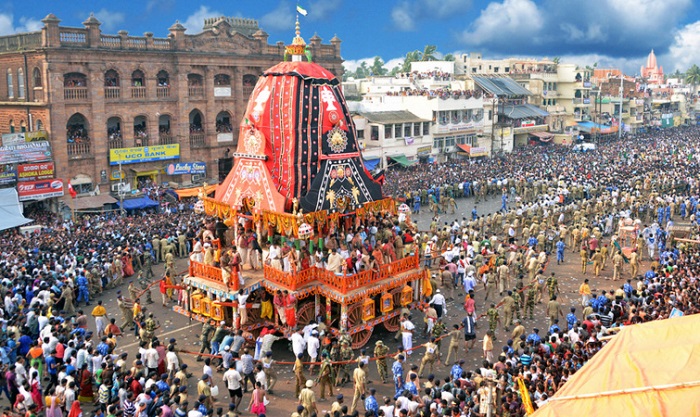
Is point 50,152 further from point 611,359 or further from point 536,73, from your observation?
point 536,73

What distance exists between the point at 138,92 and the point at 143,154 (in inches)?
133

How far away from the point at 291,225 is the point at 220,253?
2.68 meters

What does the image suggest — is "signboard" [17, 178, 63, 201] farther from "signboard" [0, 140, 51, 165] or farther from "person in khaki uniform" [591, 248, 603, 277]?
"person in khaki uniform" [591, 248, 603, 277]

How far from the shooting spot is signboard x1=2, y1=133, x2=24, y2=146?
30.1 m

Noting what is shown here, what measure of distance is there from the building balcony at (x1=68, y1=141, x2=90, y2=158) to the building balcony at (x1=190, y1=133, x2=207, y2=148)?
6529 mm

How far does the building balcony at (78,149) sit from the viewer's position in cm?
3416

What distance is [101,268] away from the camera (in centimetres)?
2228

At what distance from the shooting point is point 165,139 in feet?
126

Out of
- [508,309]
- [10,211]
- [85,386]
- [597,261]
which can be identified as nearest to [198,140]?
[10,211]

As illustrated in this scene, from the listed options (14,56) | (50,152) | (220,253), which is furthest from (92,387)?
(14,56)

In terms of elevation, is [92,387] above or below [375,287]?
below

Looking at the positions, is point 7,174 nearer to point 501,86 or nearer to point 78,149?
point 78,149

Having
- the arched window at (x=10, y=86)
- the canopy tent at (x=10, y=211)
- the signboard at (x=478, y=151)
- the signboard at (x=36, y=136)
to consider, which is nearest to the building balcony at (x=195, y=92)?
the signboard at (x=36, y=136)

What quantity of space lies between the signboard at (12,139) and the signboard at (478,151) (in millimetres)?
31408
